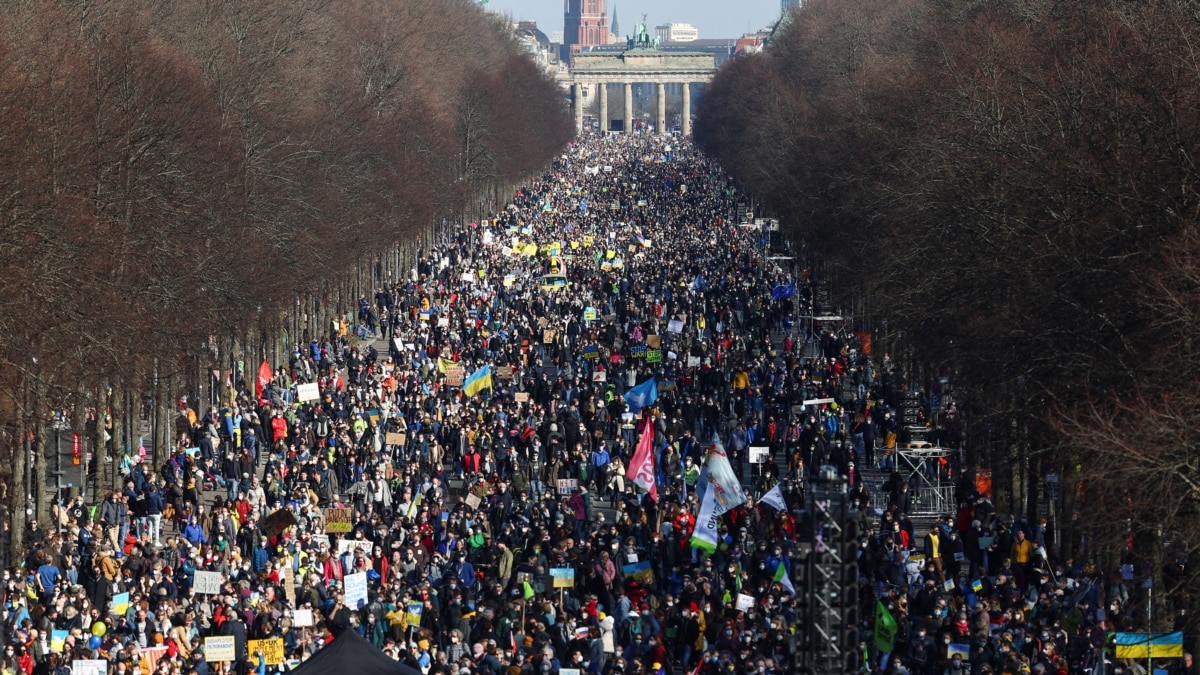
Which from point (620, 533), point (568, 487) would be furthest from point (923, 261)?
point (620, 533)

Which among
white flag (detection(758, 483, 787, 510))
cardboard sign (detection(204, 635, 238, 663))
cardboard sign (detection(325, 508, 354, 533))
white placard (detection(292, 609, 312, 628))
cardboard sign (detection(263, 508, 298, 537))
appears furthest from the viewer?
cardboard sign (detection(325, 508, 354, 533))

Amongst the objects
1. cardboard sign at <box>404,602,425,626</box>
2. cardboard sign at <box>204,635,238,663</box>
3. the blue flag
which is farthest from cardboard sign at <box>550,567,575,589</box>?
the blue flag

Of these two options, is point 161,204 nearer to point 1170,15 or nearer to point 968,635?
point 1170,15

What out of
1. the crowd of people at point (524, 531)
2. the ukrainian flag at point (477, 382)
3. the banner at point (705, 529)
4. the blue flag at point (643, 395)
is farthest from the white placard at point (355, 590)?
the ukrainian flag at point (477, 382)

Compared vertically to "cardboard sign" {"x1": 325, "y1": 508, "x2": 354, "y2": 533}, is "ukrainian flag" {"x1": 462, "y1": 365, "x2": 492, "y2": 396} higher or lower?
higher

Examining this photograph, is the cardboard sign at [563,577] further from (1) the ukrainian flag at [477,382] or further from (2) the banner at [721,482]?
A: (1) the ukrainian flag at [477,382]

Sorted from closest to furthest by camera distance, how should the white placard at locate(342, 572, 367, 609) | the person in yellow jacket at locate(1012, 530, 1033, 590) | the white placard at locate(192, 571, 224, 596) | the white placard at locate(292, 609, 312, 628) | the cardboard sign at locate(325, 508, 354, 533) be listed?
1. the white placard at locate(292, 609, 312, 628)
2. the white placard at locate(342, 572, 367, 609)
3. the white placard at locate(192, 571, 224, 596)
4. the person in yellow jacket at locate(1012, 530, 1033, 590)
5. the cardboard sign at locate(325, 508, 354, 533)

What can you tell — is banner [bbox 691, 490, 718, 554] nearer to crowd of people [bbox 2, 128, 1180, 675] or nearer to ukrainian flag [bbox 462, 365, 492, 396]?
crowd of people [bbox 2, 128, 1180, 675]
